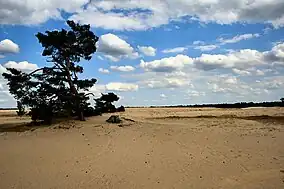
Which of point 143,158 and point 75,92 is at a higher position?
point 75,92

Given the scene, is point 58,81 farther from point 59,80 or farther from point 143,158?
point 143,158

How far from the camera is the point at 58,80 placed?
2350 centimetres

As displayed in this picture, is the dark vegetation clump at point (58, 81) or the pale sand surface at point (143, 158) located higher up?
the dark vegetation clump at point (58, 81)

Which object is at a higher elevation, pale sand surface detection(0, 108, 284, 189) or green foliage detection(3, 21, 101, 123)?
green foliage detection(3, 21, 101, 123)

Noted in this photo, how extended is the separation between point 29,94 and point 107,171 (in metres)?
14.5

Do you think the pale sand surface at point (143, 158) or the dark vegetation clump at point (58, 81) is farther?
the dark vegetation clump at point (58, 81)

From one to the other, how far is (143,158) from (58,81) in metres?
13.0

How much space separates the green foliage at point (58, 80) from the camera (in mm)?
23141

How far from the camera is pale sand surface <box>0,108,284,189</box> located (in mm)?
9508

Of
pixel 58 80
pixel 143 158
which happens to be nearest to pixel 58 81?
pixel 58 80

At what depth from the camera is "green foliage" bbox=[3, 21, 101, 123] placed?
2314 cm

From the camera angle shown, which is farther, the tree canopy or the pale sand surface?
the tree canopy

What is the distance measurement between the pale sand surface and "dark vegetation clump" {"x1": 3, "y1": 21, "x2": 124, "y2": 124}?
4025mm

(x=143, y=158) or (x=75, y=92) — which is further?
(x=75, y=92)
